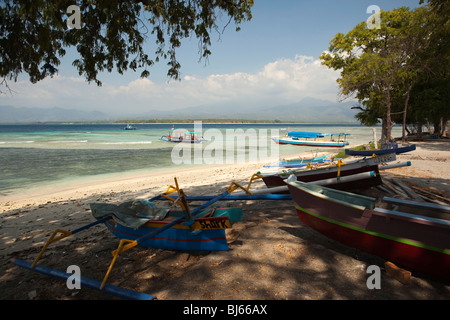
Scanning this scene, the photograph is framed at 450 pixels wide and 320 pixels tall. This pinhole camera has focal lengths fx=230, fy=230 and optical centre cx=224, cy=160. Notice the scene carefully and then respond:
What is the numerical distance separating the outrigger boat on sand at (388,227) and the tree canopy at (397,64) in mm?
18374

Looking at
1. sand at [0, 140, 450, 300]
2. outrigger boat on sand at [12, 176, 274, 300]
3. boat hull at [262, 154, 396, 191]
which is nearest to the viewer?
sand at [0, 140, 450, 300]

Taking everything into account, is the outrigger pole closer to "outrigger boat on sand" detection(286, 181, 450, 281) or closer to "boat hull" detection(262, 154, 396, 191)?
"outrigger boat on sand" detection(286, 181, 450, 281)

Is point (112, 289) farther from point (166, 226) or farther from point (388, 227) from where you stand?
point (388, 227)

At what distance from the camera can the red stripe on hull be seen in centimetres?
322

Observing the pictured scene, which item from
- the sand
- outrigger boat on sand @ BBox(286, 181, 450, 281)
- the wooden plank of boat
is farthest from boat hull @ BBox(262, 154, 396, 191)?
the wooden plank of boat

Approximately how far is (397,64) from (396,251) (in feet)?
66.0

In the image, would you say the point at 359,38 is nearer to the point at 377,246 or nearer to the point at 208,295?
the point at 377,246

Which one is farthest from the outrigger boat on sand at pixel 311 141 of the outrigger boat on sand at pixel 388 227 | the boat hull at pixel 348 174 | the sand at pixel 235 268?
the outrigger boat on sand at pixel 388 227

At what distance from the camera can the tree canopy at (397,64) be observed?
18.8 metres

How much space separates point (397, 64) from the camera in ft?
59.0

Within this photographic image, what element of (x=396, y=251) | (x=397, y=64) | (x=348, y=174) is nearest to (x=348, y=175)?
(x=348, y=174)

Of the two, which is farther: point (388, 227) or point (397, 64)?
point (397, 64)
